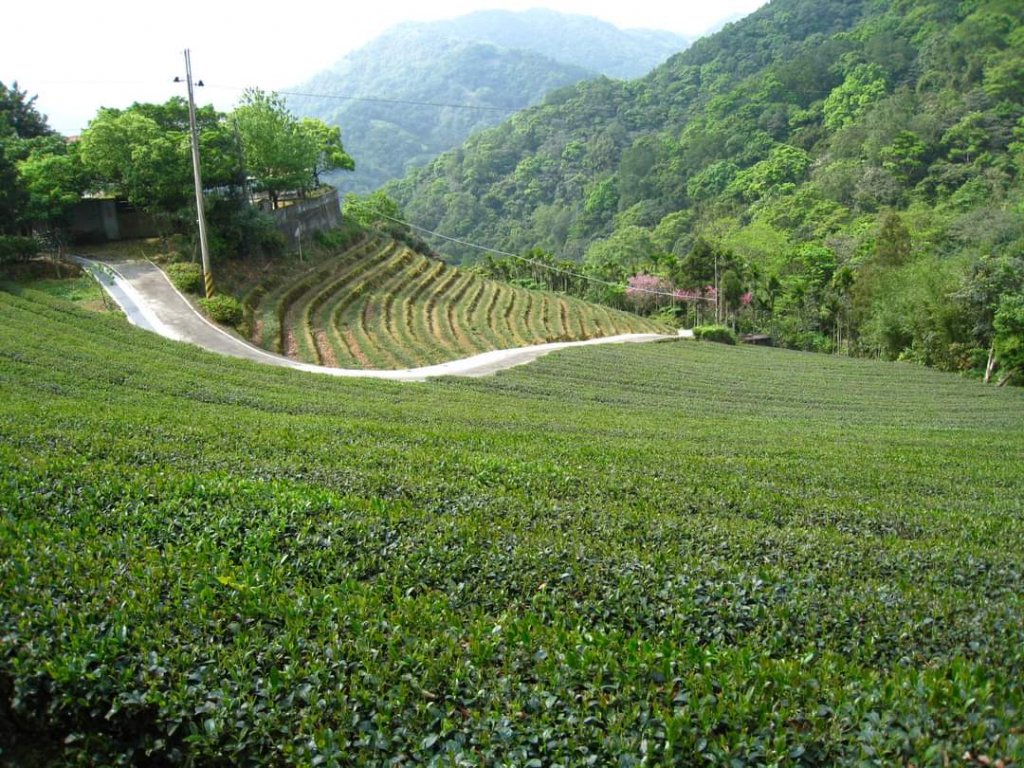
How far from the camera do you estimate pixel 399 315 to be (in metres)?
35.2

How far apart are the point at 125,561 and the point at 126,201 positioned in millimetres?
34442

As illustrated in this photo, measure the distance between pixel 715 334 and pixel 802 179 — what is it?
138 ft

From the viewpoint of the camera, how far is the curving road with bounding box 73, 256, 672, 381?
2483cm

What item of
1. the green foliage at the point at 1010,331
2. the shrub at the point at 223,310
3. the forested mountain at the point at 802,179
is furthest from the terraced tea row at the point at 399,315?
the green foliage at the point at 1010,331

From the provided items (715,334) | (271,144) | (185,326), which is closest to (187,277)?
(185,326)

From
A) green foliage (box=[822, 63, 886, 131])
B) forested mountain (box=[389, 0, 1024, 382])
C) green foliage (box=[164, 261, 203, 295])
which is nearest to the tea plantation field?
green foliage (box=[164, 261, 203, 295])

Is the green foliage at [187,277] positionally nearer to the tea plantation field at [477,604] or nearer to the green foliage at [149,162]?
the green foliage at [149,162]

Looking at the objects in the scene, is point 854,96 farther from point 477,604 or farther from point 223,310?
point 477,604

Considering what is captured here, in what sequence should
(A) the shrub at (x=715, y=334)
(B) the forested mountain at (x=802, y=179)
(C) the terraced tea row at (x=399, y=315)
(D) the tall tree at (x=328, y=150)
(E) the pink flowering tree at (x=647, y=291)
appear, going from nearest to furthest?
(C) the terraced tea row at (x=399, y=315) < (B) the forested mountain at (x=802, y=179) < (A) the shrub at (x=715, y=334) < (D) the tall tree at (x=328, y=150) < (E) the pink flowering tree at (x=647, y=291)

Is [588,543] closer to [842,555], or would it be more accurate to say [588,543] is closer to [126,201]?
[842,555]

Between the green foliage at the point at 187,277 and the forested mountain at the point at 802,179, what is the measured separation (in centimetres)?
3409

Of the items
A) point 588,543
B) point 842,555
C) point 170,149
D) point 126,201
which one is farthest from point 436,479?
point 126,201

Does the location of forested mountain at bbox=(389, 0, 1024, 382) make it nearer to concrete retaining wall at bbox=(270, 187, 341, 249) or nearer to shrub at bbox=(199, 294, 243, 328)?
concrete retaining wall at bbox=(270, 187, 341, 249)

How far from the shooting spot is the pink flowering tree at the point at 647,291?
61463 millimetres
